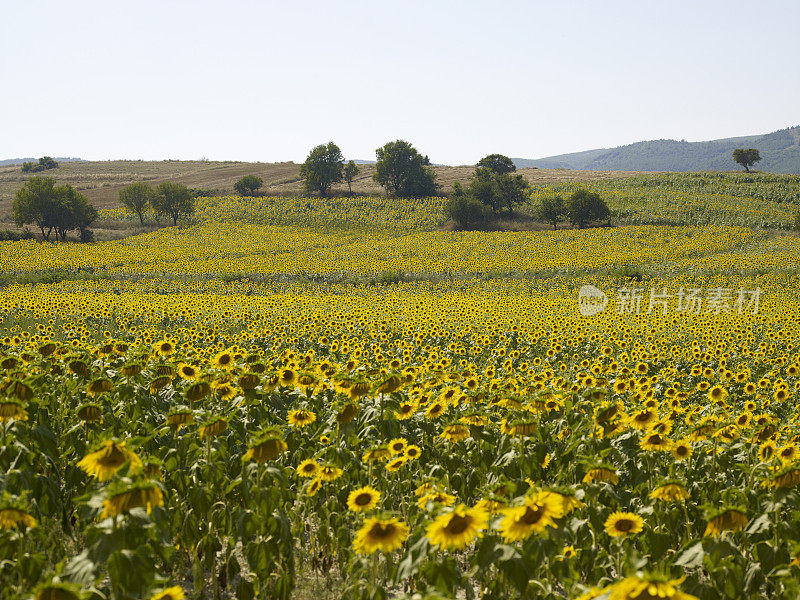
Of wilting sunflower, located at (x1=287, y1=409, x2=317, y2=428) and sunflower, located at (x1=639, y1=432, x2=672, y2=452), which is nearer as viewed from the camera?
sunflower, located at (x1=639, y1=432, x2=672, y2=452)

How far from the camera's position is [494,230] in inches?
2591

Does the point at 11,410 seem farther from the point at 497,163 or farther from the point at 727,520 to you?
the point at 497,163

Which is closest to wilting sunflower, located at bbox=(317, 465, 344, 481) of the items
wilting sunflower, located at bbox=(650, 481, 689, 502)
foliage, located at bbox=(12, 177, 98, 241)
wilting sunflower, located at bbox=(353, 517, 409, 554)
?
wilting sunflower, located at bbox=(353, 517, 409, 554)

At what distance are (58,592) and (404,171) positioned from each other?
88.6 metres

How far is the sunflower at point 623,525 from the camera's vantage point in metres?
3.34

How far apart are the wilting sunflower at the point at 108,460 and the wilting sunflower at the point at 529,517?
6.27ft

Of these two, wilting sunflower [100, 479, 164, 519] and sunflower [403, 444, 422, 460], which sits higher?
wilting sunflower [100, 479, 164, 519]

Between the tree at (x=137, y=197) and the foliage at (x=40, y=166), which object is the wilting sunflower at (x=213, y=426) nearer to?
the tree at (x=137, y=197)

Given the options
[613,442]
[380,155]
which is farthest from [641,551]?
[380,155]

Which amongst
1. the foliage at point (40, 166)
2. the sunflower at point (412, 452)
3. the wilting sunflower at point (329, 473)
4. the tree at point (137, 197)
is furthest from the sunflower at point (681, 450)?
the foliage at point (40, 166)

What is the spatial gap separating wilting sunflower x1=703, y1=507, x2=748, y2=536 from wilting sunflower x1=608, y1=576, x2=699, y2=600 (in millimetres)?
1244

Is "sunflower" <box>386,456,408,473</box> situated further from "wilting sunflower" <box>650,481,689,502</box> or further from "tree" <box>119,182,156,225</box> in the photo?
"tree" <box>119,182,156,225</box>

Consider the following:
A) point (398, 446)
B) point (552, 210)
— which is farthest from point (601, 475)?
point (552, 210)

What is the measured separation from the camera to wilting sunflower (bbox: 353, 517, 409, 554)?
114 inches
